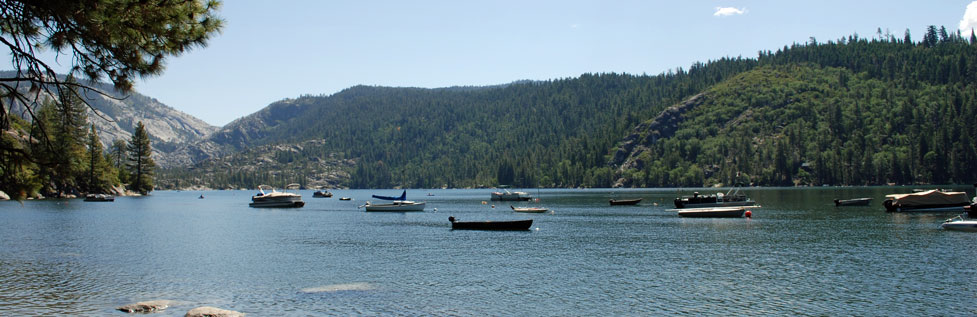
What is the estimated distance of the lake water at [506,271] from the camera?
33594mm

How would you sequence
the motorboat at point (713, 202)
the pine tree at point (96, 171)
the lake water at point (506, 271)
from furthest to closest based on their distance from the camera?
the pine tree at point (96, 171) < the motorboat at point (713, 202) < the lake water at point (506, 271)

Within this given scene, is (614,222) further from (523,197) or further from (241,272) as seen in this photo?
(523,197)

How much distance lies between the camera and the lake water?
110 feet

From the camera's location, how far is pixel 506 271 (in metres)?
45.6

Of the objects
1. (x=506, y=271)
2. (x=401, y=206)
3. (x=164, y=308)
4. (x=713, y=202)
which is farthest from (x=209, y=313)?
(x=401, y=206)

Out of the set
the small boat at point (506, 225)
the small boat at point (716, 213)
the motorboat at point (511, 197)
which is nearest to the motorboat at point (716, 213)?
the small boat at point (716, 213)

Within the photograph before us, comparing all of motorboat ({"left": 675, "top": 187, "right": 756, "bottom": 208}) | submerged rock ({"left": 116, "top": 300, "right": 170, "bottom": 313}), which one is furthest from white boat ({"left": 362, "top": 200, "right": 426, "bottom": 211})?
submerged rock ({"left": 116, "top": 300, "right": 170, "bottom": 313})

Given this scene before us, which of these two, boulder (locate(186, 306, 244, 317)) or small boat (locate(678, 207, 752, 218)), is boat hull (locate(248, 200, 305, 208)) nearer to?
small boat (locate(678, 207, 752, 218))

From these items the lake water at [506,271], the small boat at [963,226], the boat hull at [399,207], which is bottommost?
the lake water at [506,271]

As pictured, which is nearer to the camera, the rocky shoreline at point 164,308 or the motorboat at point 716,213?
the rocky shoreline at point 164,308

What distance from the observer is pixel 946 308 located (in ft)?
103

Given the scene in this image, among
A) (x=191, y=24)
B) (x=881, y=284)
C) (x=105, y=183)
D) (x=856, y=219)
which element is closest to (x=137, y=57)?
(x=191, y=24)

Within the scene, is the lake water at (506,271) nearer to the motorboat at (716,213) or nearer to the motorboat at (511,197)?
the motorboat at (716,213)

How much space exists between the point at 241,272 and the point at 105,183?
18014cm
